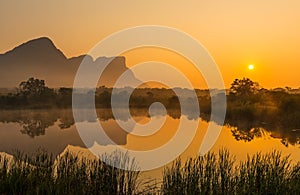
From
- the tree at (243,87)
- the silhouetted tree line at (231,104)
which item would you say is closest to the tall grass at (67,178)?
the silhouetted tree line at (231,104)

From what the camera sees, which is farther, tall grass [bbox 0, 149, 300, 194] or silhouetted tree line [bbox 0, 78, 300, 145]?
silhouetted tree line [bbox 0, 78, 300, 145]

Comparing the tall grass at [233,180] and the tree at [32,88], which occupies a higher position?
the tree at [32,88]

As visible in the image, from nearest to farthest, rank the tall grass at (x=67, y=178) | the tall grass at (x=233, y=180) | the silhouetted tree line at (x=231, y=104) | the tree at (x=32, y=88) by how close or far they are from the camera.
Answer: the tall grass at (x=233, y=180) < the tall grass at (x=67, y=178) < the silhouetted tree line at (x=231, y=104) < the tree at (x=32, y=88)

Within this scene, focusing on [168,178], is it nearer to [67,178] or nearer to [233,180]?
[233,180]

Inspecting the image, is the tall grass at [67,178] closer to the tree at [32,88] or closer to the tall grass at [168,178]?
the tall grass at [168,178]

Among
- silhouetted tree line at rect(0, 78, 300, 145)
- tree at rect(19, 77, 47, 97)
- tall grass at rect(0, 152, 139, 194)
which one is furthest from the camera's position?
tree at rect(19, 77, 47, 97)

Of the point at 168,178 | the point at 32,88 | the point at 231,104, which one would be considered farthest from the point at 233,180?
the point at 32,88

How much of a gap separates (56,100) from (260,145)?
3210 centimetres

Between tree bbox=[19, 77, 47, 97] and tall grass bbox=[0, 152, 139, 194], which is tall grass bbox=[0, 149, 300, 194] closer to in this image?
tall grass bbox=[0, 152, 139, 194]

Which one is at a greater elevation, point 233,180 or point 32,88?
point 32,88

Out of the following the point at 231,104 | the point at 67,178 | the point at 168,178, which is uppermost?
the point at 231,104

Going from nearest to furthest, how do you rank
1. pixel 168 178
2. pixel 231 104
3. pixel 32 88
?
pixel 168 178 → pixel 231 104 → pixel 32 88

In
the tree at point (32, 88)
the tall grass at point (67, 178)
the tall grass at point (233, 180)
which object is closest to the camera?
the tall grass at point (233, 180)

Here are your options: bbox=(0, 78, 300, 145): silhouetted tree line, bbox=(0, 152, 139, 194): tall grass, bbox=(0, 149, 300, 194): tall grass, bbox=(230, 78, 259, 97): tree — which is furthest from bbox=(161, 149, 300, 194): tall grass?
bbox=(230, 78, 259, 97): tree
